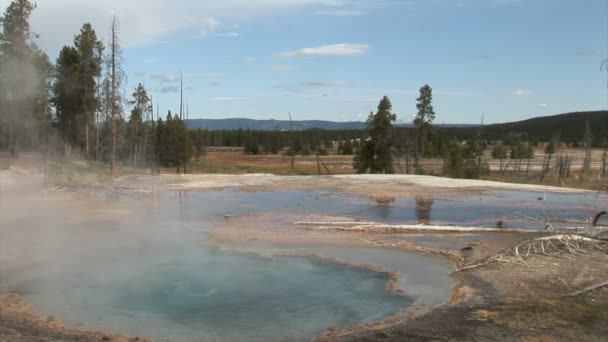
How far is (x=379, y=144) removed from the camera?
38406 millimetres

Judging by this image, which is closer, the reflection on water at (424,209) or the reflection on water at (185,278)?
the reflection on water at (185,278)

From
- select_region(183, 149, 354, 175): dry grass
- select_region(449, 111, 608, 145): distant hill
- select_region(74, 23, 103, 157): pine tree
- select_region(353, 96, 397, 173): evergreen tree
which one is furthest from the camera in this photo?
select_region(449, 111, 608, 145): distant hill

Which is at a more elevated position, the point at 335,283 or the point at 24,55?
the point at 24,55

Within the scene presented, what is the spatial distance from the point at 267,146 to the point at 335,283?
8056cm

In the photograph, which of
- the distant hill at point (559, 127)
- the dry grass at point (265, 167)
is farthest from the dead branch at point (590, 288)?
the distant hill at point (559, 127)

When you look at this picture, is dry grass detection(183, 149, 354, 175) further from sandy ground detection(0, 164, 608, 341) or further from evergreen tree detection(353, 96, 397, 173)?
sandy ground detection(0, 164, 608, 341)

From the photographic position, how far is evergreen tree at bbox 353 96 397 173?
38.2 metres

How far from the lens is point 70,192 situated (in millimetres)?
20234

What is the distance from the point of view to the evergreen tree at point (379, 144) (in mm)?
38188

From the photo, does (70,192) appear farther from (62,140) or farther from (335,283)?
(62,140)

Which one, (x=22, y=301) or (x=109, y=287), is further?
(x=109, y=287)

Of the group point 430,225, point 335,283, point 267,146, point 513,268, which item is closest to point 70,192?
point 430,225

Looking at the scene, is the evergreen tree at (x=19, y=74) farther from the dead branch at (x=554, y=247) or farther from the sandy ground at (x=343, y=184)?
the dead branch at (x=554, y=247)

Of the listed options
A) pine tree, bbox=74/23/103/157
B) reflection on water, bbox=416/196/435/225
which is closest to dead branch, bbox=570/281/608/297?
reflection on water, bbox=416/196/435/225
